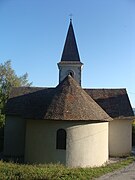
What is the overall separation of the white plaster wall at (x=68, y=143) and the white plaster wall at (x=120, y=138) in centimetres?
654

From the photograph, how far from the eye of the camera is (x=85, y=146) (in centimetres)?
1917

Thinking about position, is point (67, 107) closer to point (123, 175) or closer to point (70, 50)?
point (123, 175)

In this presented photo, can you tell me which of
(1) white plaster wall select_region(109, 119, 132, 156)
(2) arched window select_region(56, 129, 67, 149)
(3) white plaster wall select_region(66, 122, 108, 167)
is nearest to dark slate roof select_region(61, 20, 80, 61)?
(1) white plaster wall select_region(109, 119, 132, 156)

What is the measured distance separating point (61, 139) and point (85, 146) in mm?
2000

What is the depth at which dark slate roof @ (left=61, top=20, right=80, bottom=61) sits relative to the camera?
122 feet

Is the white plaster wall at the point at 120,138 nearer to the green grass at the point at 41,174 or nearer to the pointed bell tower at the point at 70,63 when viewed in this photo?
the green grass at the point at 41,174

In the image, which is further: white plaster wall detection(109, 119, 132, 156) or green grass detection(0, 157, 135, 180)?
white plaster wall detection(109, 119, 132, 156)

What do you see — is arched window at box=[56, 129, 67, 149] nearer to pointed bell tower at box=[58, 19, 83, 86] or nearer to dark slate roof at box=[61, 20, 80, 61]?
pointed bell tower at box=[58, 19, 83, 86]

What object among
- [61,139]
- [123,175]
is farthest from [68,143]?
[123,175]

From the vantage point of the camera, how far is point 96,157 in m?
20.0

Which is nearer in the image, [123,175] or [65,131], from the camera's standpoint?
[123,175]

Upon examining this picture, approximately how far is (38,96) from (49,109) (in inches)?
262

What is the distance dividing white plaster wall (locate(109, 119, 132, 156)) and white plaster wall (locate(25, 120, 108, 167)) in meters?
6.54

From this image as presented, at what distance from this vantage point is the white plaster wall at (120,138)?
26.2 meters
